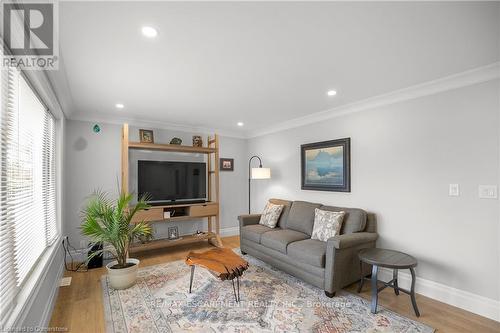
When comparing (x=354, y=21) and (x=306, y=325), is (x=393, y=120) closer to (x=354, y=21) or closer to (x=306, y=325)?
(x=354, y=21)

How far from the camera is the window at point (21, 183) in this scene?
1501 mm

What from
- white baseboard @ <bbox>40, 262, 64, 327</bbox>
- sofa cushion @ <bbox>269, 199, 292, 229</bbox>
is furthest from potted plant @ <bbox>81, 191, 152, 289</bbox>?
sofa cushion @ <bbox>269, 199, 292, 229</bbox>

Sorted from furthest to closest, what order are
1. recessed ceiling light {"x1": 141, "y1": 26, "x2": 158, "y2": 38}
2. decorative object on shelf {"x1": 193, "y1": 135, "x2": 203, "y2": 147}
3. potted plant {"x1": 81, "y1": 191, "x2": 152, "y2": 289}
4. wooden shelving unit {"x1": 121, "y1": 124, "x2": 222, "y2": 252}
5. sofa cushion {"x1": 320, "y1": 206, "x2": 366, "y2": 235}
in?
decorative object on shelf {"x1": 193, "y1": 135, "x2": 203, "y2": 147} < wooden shelving unit {"x1": 121, "y1": 124, "x2": 222, "y2": 252} < sofa cushion {"x1": 320, "y1": 206, "x2": 366, "y2": 235} < potted plant {"x1": 81, "y1": 191, "x2": 152, "y2": 289} < recessed ceiling light {"x1": 141, "y1": 26, "x2": 158, "y2": 38}

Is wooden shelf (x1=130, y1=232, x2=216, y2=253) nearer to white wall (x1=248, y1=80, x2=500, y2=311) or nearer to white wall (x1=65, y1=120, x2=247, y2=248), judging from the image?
white wall (x1=65, y1=120, x2=247, y2=248)

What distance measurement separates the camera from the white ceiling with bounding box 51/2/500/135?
1565mm

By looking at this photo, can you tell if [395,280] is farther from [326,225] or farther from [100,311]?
[100,311]

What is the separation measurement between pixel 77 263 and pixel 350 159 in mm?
4440

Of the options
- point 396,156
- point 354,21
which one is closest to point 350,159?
point 396,156

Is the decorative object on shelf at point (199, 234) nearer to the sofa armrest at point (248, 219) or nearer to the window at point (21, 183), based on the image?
the sofa armrest at point (248, 219)

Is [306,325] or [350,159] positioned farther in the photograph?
[350,159]

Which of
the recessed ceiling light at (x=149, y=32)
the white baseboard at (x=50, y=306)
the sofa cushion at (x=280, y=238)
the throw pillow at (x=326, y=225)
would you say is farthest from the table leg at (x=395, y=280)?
the white baseboard at (x=50, y=306)

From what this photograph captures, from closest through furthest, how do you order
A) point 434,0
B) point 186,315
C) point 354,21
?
point 434,0, point 354,21, point 186,315

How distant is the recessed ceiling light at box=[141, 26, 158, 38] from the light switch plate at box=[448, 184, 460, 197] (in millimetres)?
3176

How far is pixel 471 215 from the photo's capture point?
2479 millimetres
